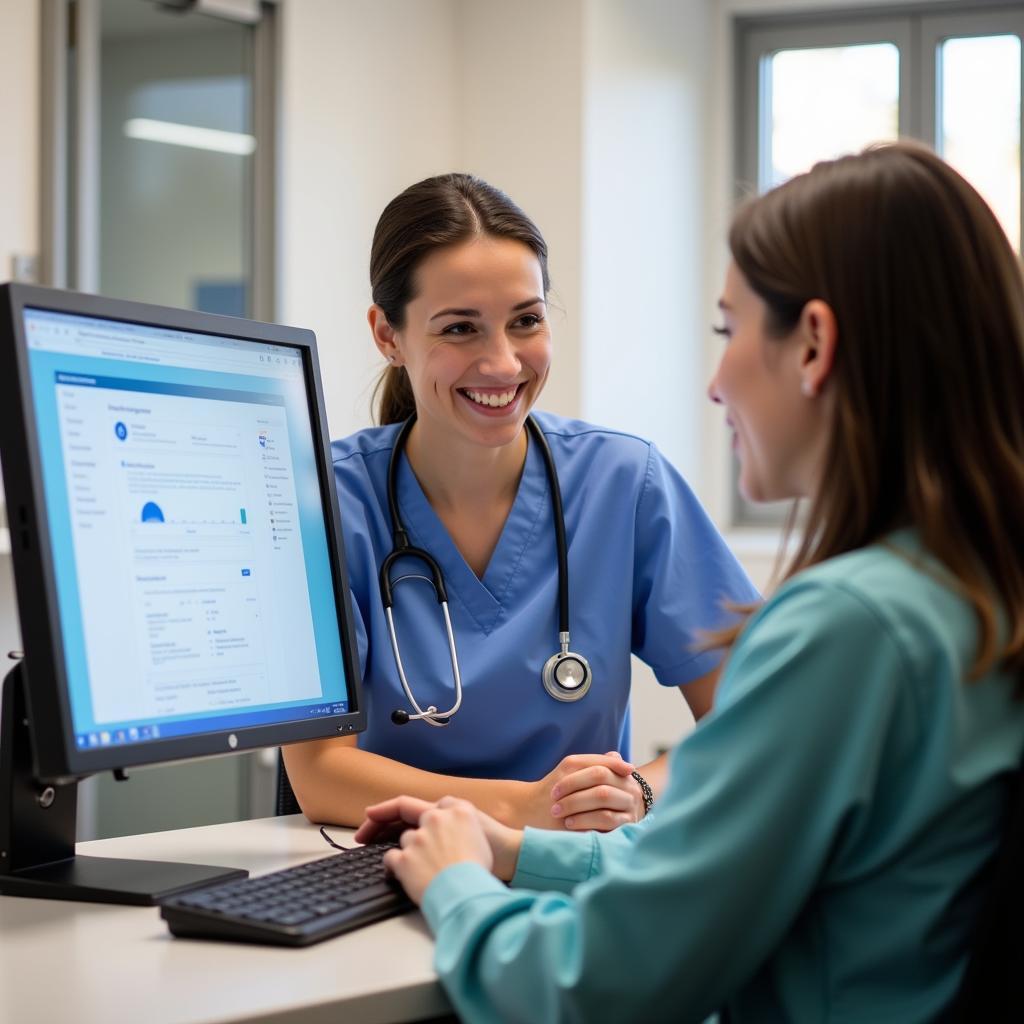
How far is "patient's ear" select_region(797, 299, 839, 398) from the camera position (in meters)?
0.81

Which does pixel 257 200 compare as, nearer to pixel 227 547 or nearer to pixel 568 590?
pixel 568 590

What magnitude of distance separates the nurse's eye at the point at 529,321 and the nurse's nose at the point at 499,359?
0.09 ft

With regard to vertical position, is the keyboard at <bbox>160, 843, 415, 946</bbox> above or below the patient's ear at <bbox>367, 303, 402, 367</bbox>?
below

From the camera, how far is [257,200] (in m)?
2.95

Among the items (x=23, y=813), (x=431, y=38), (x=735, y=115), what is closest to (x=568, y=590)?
(x=23, y=813)

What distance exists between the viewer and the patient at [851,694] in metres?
0.72

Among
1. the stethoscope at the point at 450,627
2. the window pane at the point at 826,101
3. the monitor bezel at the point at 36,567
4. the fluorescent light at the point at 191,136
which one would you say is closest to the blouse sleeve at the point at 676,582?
the stethoscope at the point at 450,627

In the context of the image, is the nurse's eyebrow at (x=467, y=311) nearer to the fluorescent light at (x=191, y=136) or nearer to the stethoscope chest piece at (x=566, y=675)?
the stethoscope chest piece at (x=566, y=675)

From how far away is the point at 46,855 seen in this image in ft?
3.62

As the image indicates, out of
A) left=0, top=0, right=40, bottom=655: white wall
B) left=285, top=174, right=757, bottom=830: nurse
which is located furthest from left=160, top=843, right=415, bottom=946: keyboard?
left=0, top=0, right=40, bottom=655: white wall

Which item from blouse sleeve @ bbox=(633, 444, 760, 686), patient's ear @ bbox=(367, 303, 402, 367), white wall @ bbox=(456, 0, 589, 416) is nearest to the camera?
blouse sleeve @ bbox=(633, 444, 760, 686)

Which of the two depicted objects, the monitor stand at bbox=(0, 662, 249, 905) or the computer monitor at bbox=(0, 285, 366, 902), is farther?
the monitor stand at bbox=(0, 662, 249, 905)

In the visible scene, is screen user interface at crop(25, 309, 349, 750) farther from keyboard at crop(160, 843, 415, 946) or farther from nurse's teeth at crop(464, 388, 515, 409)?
nurse's teeth at crop(464, 388, 515, 409)

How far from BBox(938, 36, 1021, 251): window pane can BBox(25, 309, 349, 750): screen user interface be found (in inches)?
120
